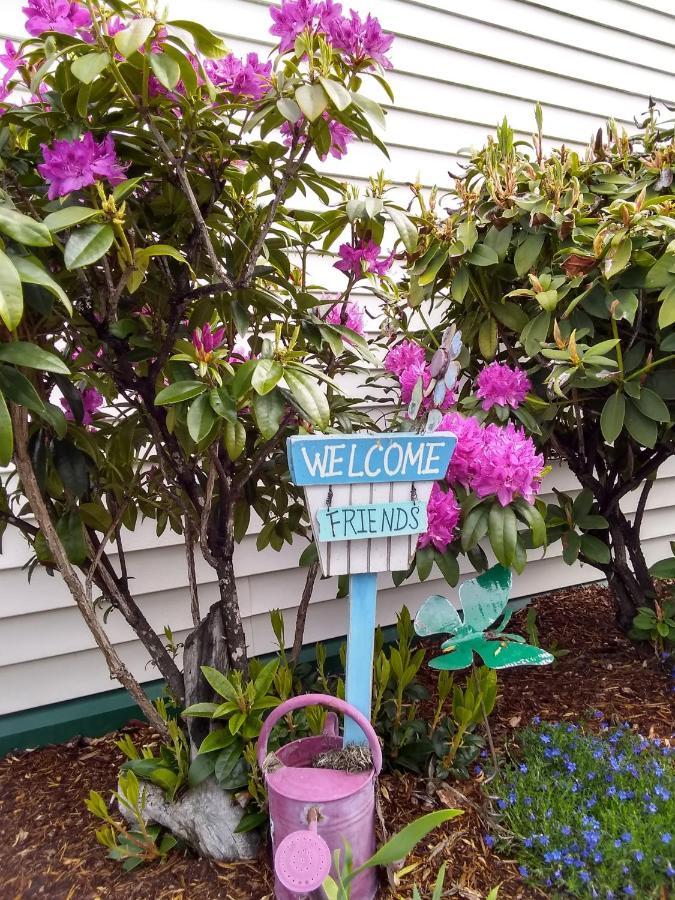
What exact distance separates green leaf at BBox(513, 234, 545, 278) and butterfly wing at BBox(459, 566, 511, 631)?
0.78 m

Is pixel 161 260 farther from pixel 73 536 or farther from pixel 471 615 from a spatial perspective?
pixel 471 615

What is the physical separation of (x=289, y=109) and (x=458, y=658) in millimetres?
1114

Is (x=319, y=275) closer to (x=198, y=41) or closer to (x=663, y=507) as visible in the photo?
(x=198, y=41)

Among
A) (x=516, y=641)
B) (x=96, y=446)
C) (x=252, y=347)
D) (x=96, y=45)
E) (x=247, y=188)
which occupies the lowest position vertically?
(x=516, y=641)

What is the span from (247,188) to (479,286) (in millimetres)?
805

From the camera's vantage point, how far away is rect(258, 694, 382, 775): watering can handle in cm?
112

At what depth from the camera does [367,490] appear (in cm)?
109

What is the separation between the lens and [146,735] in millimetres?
1873

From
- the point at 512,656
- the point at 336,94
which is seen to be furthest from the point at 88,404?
the point at 512,656

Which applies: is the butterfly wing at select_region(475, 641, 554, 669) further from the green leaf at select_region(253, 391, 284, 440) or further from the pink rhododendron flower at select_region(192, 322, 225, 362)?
the pink rhododendron flower at select_region(192, 322, 225, 362)

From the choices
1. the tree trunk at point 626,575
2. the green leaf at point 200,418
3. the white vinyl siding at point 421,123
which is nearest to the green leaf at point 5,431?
the green leaf at point 200,418

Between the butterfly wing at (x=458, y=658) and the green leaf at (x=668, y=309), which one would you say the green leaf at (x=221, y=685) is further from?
the green leaf at (x=668, y=309)

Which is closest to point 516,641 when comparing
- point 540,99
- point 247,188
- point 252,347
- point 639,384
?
point 639,384

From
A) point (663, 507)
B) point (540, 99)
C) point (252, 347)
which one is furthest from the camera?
point (663, 507)
